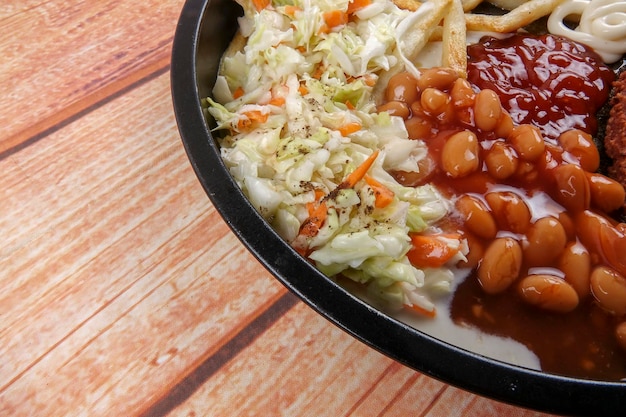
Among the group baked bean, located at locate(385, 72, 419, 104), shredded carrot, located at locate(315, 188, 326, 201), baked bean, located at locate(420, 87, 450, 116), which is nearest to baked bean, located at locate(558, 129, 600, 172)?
baked bean, located at locate(420, 87, 450, 116)

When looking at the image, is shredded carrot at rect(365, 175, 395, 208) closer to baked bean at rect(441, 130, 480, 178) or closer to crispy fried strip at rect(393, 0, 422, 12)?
baked bean at rect(441, 130, 480, 178)

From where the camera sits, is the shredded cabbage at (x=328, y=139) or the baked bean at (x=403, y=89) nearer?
the shredded cabbage at (x=328, y=139)

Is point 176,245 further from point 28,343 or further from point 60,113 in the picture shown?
point 60,113

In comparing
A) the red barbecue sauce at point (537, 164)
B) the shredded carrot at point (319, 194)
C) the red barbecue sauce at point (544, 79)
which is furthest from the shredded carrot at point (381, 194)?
the red barbecue sauce at point (544, 79)

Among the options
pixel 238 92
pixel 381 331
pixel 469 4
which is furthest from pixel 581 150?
pixel 238 92

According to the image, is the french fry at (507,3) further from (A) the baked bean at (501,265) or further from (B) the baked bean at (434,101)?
(A) the baked bean at (501,265)

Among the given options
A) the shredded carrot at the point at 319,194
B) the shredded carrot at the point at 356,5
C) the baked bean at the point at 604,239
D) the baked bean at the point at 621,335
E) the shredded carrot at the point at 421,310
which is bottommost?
Answer: the baked bean at the point at 621,335

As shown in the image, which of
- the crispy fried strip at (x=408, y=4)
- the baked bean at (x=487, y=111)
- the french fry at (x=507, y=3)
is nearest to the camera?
the baked bean at (x=487, y=111)

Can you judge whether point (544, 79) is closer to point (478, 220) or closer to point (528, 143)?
point (528, 143)
